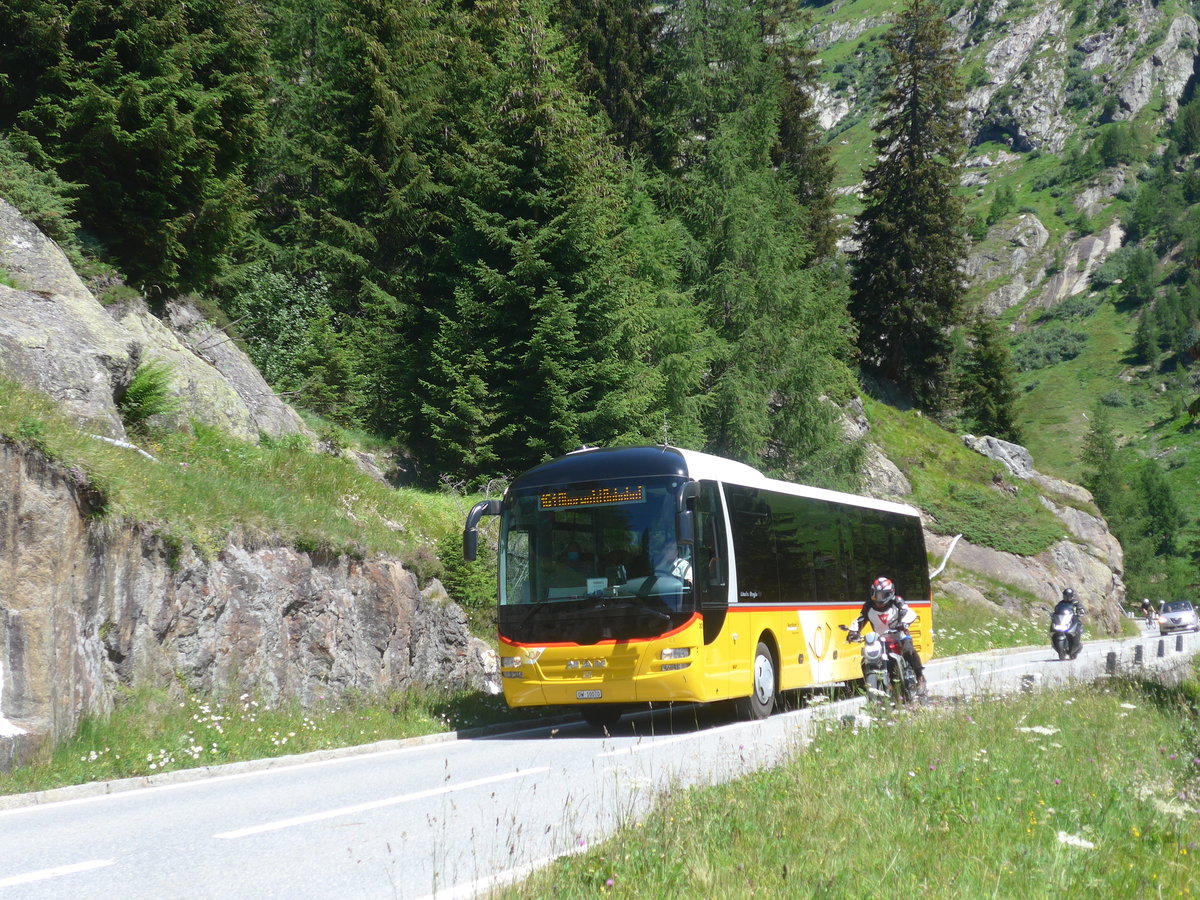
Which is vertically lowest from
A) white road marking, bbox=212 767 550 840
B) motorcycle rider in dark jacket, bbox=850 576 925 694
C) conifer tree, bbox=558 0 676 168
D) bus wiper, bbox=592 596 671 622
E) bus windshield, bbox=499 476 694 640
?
white road marking, bbox=212 767 550 840

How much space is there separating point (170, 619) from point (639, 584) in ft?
18.0

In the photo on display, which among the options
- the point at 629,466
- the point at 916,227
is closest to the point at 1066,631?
the point at 629,466

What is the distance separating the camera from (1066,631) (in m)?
25.0

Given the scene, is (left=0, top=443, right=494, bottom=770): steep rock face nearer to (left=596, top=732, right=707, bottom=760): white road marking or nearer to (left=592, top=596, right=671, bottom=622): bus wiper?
(left=592, top=596, right=671, bottom=622): bus wiper

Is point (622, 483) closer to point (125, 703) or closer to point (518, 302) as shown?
point (125, 703)

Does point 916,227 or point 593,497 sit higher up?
point 916,227

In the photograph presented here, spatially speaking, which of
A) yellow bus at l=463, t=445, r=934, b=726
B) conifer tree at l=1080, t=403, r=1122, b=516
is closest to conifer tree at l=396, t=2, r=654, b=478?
yellow bus at l=463, t=445, r=934, b=726

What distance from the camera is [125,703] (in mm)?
11211

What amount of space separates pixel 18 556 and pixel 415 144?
25.7 m

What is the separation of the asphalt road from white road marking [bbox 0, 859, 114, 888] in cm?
1

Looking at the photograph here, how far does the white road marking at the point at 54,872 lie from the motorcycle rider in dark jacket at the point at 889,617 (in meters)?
8.85

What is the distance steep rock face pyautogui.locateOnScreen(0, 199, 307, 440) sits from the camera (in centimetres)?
1462

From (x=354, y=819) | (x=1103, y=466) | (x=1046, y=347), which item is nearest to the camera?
(x=354, y=819)

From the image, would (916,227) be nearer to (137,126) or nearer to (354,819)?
(137,126)
